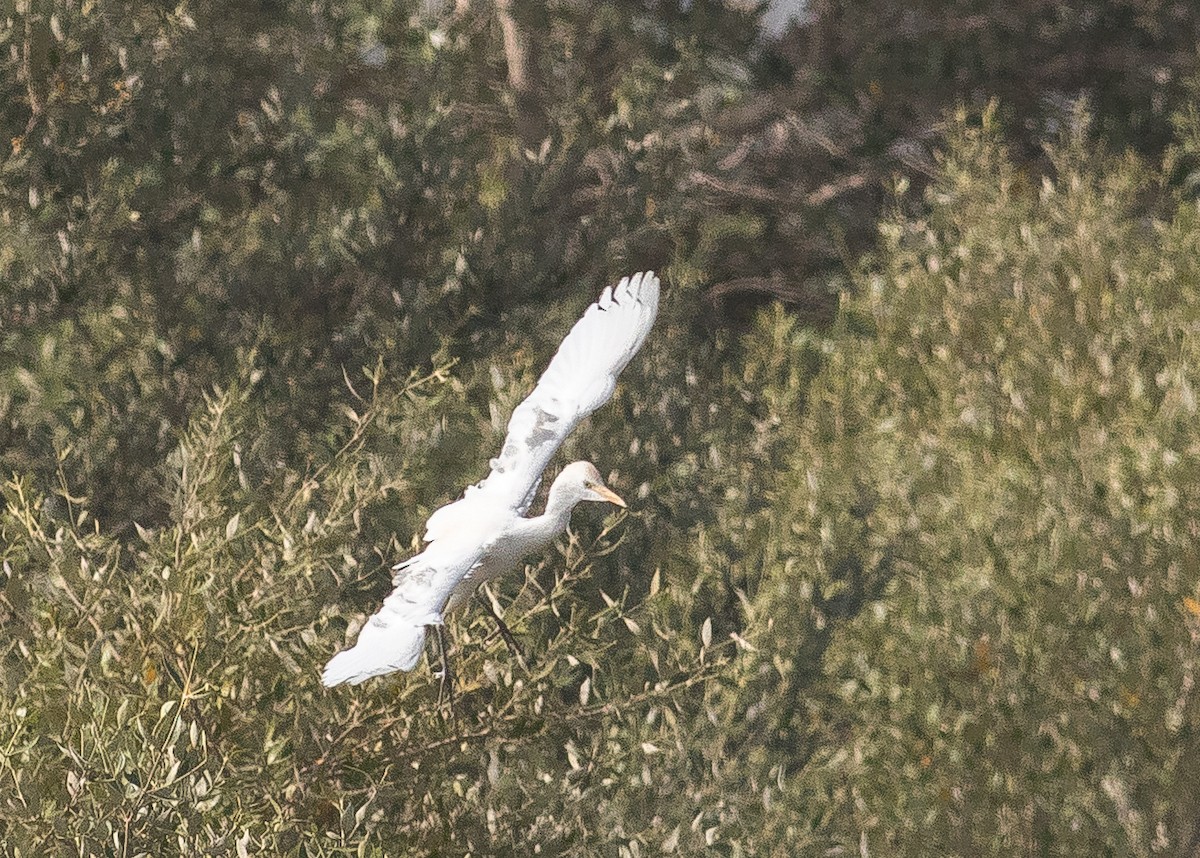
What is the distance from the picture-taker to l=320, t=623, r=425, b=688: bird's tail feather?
3598 millimetres

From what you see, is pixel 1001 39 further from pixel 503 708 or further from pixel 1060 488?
pixel 503 708

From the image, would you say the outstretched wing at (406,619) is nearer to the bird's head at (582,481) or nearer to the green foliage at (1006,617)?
the bird's head at (582,481)

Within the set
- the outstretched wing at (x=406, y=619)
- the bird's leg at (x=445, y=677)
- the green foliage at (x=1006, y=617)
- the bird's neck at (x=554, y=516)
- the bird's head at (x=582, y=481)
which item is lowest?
the green foliage at (x=1006, y=617)

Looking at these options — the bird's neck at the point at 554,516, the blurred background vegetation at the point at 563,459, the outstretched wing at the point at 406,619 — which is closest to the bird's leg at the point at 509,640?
the blurred background vegetation at the point at 563,459

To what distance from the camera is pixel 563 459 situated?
618cm


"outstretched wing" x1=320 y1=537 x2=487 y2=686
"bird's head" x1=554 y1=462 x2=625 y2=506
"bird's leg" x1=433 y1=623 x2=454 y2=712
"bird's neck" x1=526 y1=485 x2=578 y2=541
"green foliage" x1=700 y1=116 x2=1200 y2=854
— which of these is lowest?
"green foliage" x1=700 y1=116 x2=1200 y2=854

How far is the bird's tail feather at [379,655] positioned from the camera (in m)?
3.60

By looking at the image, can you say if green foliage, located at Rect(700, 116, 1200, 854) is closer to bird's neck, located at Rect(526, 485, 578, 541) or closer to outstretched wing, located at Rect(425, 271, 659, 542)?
bird's neck, located at Rect(526, 485, 578, 541)

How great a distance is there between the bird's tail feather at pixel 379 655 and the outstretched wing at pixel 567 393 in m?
0.78

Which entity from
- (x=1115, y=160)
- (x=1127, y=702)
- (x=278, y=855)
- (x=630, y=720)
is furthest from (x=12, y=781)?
(x=1115, y=160)

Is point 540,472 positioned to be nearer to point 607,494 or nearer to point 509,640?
point 607,494

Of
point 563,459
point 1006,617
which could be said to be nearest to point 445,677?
point 563,459

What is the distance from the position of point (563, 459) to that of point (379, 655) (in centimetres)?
257

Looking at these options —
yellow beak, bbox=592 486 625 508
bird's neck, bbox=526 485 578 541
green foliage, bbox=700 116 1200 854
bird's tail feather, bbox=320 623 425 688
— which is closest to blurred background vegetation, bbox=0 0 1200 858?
green foliage, bbox=700 116 1200 854
